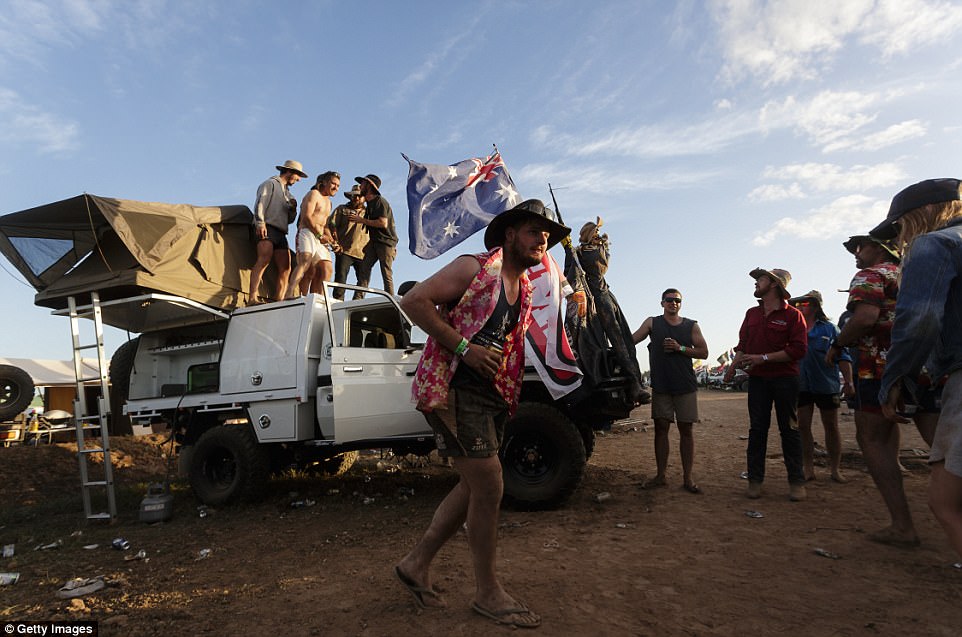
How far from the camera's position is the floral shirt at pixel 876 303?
3.60 meters

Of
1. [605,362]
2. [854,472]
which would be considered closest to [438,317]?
[605,362]

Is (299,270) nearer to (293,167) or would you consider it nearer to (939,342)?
(293,167)

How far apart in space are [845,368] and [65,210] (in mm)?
8208

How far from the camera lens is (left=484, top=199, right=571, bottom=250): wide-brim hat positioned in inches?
101

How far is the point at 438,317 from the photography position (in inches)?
94.5

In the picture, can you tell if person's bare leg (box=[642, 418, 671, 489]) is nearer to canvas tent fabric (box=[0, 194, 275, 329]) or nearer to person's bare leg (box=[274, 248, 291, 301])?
person's bare leg (box=[274, 248, 291, 301])

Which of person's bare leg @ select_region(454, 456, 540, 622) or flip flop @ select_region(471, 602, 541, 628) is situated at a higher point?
person's bare leg @ select_region(454, 456, 540, 622)

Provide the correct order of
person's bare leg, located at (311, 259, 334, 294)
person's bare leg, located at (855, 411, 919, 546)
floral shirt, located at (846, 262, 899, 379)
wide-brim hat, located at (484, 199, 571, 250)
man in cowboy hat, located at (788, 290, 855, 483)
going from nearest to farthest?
1. wide-brim hat, located at (484, 199, 571, 250)
2. person's bare leg, located at (855, 411, 919, 546)
3. floral shirt, located at (846, 262, 899, 379)
4. man in cowboy hat, located at (788, 290, 855, 483)
5. person's bare leg, located at (311, 259, 334, 294)

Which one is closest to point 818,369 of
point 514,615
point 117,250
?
point 514,615

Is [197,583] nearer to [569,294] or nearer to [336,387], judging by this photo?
[336,387]

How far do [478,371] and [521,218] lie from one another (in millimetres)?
753

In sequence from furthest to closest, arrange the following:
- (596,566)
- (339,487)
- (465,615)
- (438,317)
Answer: (339,487)
(596,566)
(465,615)
(438,317)

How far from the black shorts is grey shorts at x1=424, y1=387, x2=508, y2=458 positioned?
15.1ft

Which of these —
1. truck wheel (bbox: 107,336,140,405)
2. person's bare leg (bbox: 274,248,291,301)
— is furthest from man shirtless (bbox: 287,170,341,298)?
truck wheel (bbox: 107,336,140,405)
